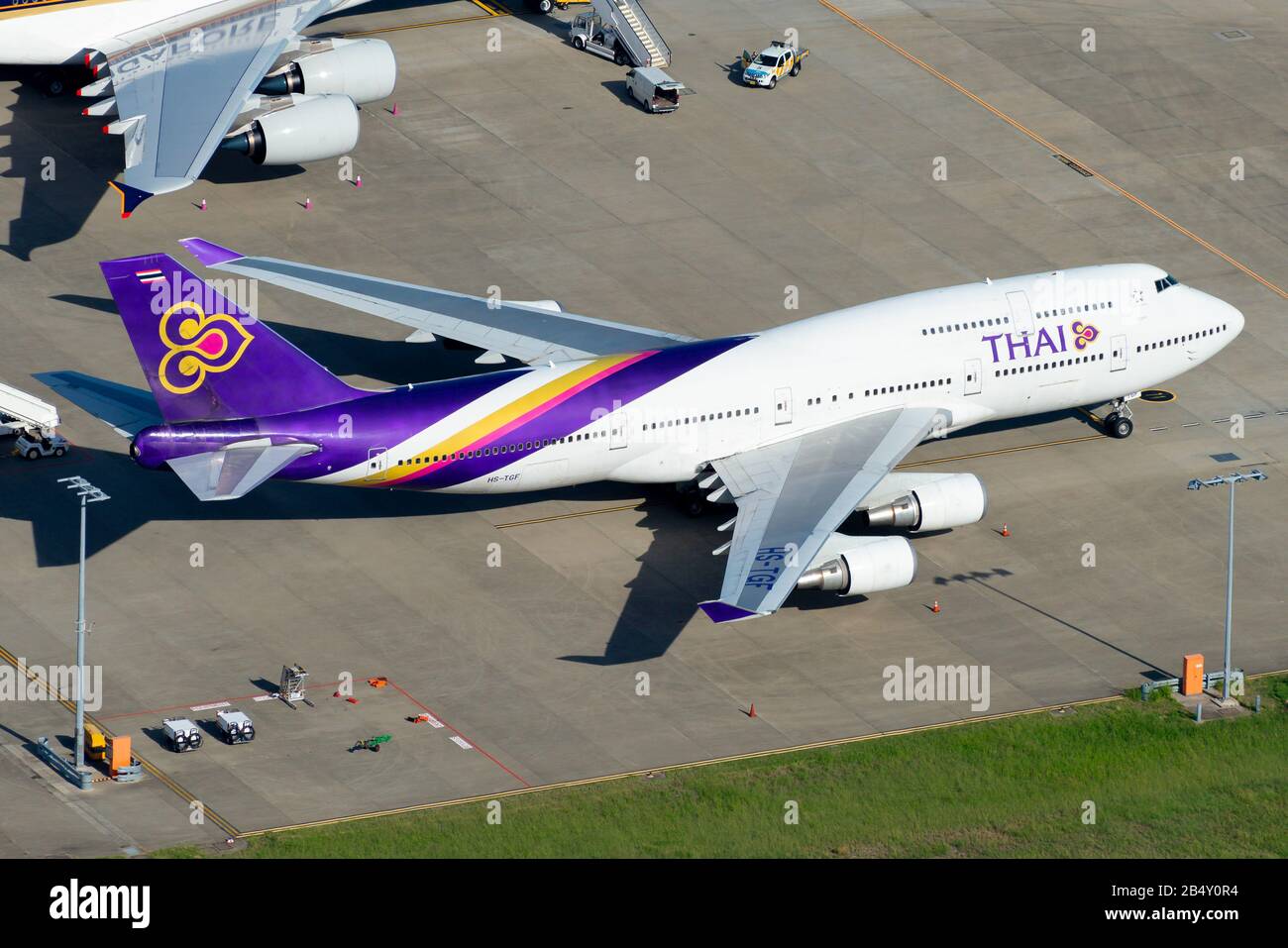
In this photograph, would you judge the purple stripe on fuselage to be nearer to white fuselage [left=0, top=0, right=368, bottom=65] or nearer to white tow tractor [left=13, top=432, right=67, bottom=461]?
white tow tractor [left=13, top=432, right=67, bottom=461]

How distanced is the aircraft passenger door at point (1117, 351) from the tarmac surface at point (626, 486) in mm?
2873

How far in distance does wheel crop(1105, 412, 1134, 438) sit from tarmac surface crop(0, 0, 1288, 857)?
323 millimetres

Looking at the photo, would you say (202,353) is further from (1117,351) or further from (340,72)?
(340,72)

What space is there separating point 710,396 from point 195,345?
14.4m

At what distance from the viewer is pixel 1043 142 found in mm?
90125

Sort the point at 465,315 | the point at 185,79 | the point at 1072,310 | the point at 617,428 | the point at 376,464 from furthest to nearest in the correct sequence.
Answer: the point at 185,79 < the point at 465,315 < the point at 1072,310 < the point at 617,428 < the point at 376,464

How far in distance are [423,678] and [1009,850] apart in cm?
1545

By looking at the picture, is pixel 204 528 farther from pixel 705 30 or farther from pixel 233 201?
pixel 705 30

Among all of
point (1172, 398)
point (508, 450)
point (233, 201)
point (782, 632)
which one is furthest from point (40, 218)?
point (1172, 398)

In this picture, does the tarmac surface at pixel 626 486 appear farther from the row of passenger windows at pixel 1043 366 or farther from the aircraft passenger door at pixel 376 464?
the row of passenger windows at pixel 1043 366

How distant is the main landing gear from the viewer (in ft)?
237

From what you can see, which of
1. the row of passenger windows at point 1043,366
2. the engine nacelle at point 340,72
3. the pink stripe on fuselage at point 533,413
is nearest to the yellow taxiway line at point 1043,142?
the row of passenger windows at point 1043,366

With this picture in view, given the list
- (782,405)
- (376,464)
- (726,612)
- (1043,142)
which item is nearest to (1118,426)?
(782,405)

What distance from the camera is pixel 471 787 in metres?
55.7
